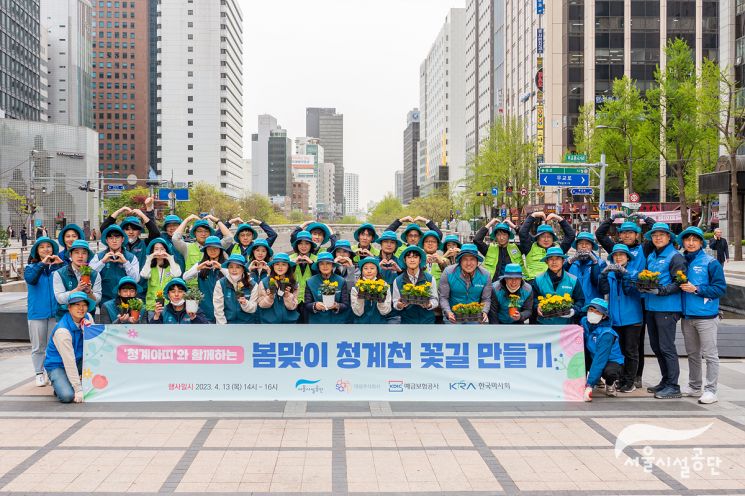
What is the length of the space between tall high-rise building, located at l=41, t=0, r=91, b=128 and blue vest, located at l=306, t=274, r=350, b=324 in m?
139

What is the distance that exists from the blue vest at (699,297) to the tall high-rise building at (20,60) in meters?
94.6

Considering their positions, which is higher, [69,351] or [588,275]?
[588,275]

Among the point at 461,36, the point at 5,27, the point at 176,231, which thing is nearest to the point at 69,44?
the point at 5,27

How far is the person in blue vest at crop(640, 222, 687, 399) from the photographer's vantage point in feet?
30.2

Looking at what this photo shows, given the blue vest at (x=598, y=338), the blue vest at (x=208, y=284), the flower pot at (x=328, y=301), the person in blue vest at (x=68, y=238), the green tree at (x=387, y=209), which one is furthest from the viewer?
the green tree at (x=387, y=209)

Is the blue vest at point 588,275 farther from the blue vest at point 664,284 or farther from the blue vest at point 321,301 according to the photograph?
the blue vest at point 321,301

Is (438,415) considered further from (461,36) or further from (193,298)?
(461,36)

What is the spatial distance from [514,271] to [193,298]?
13.8 feet

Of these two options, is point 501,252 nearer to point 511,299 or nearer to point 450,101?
point 511,299

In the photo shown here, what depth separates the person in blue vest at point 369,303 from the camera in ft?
30.3

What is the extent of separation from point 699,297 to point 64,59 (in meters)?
145

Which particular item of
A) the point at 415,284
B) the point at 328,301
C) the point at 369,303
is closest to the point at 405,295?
the point at 415,284

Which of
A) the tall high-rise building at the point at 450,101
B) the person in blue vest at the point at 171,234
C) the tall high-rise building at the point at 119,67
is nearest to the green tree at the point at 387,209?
the tall high-rise building at the point at 450,101

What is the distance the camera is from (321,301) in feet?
31.2
